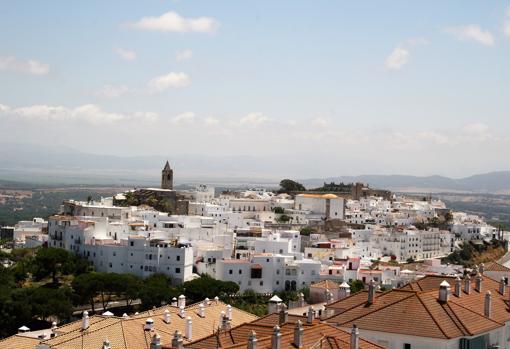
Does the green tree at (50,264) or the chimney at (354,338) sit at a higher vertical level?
the chimney at (354,338)

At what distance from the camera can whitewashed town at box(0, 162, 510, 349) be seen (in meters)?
19.8

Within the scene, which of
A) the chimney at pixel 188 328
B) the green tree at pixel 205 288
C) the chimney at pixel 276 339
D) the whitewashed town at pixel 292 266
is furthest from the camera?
the green tree at pixel 205 288

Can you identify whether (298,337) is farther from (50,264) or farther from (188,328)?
(50,264)

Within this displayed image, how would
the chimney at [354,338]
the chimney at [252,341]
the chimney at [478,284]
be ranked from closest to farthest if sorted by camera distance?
1. the chimney at [252,341]
2. the chimney at [354,338]
3. the chimney at [478,284]

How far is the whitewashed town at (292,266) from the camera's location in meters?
19.8

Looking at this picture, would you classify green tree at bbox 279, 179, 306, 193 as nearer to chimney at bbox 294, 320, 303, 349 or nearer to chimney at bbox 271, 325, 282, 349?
chimney at bbox 294, 320, 303, 349

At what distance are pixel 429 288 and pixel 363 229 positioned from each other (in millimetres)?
52911

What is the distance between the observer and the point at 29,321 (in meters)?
42.9

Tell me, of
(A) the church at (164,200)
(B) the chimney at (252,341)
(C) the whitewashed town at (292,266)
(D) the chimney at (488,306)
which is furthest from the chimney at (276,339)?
(A) the church at (164,200)

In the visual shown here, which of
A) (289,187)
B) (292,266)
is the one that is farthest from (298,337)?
(289,187)

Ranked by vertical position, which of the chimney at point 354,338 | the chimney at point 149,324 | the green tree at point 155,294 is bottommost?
the green tree at point 155,294

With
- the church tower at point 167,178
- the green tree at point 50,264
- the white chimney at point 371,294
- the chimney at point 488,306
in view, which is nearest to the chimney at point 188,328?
the white chimney at point 371,294

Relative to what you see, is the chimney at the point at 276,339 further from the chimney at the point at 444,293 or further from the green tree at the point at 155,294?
the green tree at the point at 155,294

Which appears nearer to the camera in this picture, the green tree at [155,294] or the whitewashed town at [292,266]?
the whitewashed town at [292,266]
